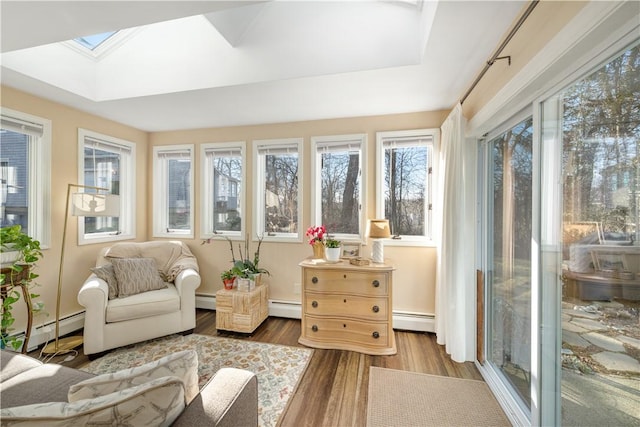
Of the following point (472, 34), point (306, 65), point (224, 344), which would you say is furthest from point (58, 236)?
point (472, 34)

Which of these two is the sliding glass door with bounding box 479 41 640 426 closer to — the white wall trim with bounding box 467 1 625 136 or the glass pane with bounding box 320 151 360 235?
the white wall trim with bounding box 467 1 625 136

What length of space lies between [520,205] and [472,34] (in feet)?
3.60

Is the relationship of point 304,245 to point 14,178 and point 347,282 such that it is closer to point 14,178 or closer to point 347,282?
point 347,282

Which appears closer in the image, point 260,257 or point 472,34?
point 472,34

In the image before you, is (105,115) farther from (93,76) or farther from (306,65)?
(306,65)

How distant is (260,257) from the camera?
10.3 feet

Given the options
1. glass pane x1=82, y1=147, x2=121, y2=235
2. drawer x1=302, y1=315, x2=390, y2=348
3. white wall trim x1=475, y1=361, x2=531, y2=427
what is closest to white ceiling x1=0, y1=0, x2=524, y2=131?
glass pane x1=82, y1=147, x2=121, y2=235

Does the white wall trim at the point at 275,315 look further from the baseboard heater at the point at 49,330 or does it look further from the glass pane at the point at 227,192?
the glass pane at the point at 227,192

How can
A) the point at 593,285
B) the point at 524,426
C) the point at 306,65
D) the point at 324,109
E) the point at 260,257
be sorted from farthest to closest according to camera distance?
the point at 260,257
the point at 324,109
the point at 306,65
the point at 524,426
the point at 593,285

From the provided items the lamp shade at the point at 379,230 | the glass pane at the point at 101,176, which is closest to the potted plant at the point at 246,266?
the glass pane at the point at 101,176

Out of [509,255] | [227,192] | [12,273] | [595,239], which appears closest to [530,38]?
[595,239]

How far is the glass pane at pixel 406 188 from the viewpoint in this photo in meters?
2.75

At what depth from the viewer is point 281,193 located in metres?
3.14

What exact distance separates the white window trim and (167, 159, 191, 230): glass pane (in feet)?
5.83
